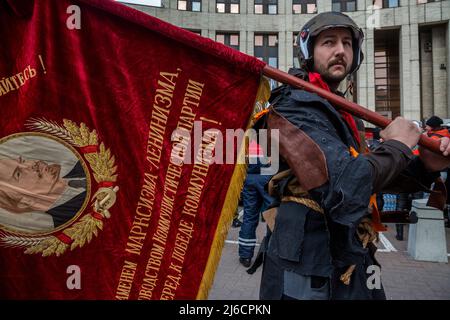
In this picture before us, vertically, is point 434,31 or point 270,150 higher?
point 434,31

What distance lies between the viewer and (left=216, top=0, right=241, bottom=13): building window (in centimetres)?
3175

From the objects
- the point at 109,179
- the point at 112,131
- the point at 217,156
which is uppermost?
the point at 112,131

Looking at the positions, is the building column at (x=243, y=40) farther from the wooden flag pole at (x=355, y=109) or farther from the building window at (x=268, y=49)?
the wooden flag pole at (x=355, y=109)

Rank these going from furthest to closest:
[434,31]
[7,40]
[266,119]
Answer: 1. [434,31]
2. [266,119]
3. [7,40]

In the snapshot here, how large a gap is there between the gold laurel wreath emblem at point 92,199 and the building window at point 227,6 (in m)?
33.3

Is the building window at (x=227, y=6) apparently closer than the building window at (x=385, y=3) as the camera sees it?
No

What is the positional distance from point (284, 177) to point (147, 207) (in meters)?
0.88

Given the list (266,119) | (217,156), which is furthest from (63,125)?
(266,119)

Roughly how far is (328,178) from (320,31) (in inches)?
42.4

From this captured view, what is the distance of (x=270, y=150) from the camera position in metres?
1.85

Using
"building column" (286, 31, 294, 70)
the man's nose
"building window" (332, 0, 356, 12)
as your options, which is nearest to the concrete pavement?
the man's nose

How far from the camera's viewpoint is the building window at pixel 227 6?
3175cm

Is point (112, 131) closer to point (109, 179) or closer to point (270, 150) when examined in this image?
point (109, 179)

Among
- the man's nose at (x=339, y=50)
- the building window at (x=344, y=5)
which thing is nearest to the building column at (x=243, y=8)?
the building window at (x=344, y=5)
